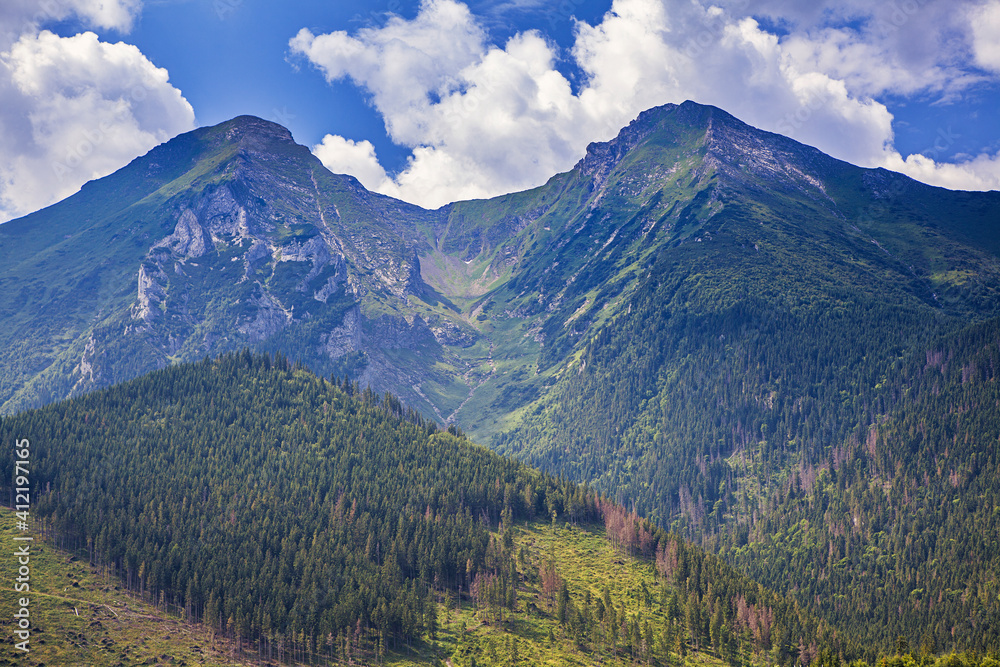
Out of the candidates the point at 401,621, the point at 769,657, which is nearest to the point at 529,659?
the point at 401,621

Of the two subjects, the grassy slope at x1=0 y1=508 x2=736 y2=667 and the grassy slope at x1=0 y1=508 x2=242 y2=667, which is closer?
the grassy slope at x1=0 y1=508 x2=242 y2=667

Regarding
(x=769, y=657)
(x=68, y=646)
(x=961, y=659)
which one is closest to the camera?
(x=68, y=646)

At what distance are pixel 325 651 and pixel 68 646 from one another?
169 feet

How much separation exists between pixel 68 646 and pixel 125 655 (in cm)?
1082

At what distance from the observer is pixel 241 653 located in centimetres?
16762

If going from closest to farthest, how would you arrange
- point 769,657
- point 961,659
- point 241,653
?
point 241,653 < point 961,659 < point 769,657

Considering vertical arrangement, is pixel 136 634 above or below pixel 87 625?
below

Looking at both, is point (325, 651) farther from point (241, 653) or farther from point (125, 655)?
point (125, 655)

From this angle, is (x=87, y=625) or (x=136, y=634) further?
(x=136, y=634)

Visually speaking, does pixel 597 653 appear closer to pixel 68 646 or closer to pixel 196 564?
pixel 196 564

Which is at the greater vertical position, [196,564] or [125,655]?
[196,564]

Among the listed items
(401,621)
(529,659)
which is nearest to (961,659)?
(529,659)

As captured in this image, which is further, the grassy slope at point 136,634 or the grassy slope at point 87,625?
the grassy slope at point 136,634

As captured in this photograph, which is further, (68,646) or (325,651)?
(325,651)
